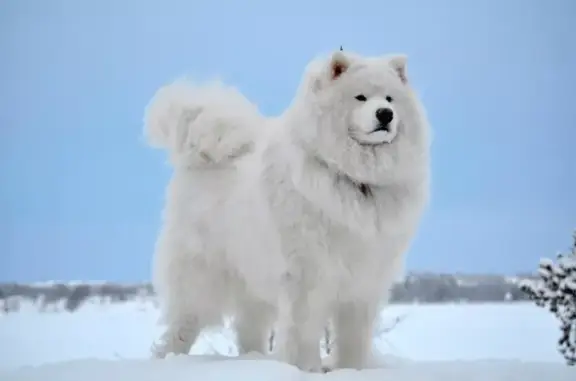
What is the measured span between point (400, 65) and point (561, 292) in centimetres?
174

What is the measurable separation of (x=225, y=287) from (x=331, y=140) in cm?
109

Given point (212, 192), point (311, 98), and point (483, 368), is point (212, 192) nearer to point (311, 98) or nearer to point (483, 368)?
point (311, 98)

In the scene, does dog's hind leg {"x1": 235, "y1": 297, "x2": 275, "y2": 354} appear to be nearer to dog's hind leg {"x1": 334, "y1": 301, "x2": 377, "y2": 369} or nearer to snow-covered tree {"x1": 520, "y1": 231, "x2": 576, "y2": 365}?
dog's hind leg {"x1": 334, "y1": 301, "x2": 377, "y2": 369}

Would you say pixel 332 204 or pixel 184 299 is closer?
pixel 332 204

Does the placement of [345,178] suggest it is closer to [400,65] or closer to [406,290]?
[400,65]

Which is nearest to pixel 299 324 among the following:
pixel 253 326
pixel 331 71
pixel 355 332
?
pixel 355 332

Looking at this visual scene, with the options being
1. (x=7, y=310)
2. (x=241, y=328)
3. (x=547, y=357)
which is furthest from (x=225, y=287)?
(x=547, y=357)

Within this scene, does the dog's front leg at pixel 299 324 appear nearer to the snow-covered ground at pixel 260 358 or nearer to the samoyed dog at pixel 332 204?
the samoyed dog at pixel 332 204

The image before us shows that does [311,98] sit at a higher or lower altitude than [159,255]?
higher

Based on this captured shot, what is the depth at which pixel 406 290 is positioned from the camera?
135 inches

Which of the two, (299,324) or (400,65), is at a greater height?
(400,65)

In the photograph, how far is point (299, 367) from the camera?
2.52 meters

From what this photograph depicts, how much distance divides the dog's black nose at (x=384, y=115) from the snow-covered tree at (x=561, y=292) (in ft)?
5.62

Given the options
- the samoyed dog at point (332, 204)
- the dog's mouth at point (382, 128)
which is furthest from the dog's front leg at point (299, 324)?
the dog's mouth at point (382, 128)
